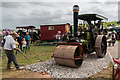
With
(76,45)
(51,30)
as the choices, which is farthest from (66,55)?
(51,30)

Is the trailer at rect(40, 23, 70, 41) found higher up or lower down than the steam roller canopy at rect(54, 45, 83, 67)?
higher up

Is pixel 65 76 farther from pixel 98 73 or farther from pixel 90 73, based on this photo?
pixel 98 73

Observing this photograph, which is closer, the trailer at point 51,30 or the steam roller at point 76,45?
the steam roller at point 76,45

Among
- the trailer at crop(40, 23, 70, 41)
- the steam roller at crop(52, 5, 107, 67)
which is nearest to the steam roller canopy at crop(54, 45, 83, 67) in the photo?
the steam roller at crop(52, 5, 107, 67)

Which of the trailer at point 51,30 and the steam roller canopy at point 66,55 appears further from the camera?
the trailer at point 51,30

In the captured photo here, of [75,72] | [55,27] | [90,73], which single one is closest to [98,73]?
[90,73]

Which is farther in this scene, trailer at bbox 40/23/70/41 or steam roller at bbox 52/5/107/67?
trailer at bbox 40/23/70/41

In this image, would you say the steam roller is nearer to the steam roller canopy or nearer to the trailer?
the steam roller canopy

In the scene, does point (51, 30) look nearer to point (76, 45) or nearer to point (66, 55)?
point (76, 45)

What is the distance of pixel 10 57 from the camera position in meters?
4.43

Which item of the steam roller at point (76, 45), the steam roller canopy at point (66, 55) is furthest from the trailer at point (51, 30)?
the steam roller canopy at point (66, 55)

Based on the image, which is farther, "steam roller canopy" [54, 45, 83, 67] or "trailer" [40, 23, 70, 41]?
"trailer" [40, 23, 70, 41]

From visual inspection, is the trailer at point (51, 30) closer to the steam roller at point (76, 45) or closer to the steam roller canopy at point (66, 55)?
the steam roller at point (76, 45)

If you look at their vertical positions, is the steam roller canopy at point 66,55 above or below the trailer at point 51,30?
below
